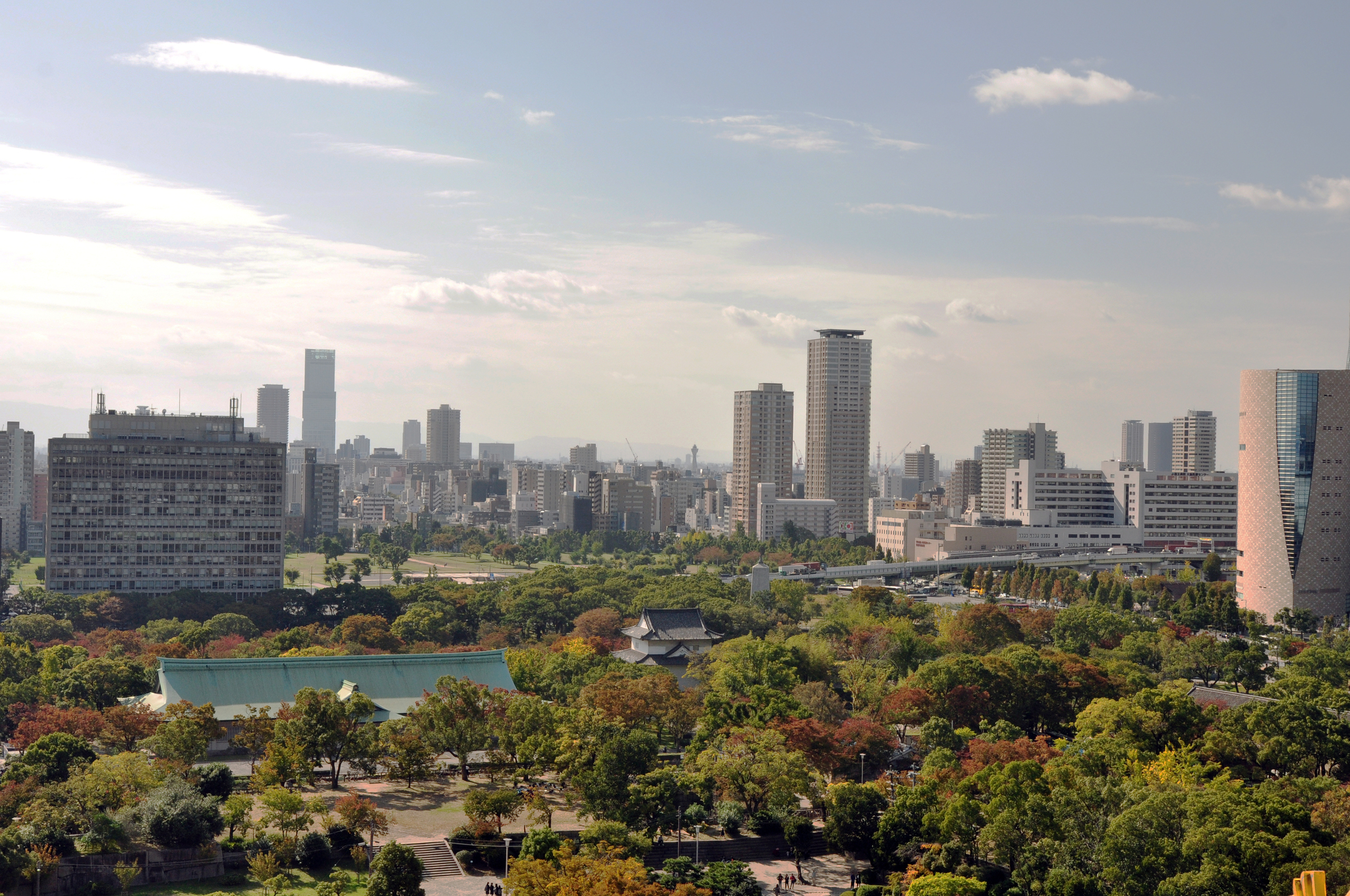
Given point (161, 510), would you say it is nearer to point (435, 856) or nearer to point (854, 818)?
point (435, 856)

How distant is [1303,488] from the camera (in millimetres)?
76250

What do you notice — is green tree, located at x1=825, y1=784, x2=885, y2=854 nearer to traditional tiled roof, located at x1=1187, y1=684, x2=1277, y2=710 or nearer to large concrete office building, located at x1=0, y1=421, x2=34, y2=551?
traditional tiled roof, located at x1=1187, y1=684, x2=1277, y2=710

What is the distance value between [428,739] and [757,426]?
133m

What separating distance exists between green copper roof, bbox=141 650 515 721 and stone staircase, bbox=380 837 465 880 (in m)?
11.1

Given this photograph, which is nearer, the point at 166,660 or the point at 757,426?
the point at 166,660

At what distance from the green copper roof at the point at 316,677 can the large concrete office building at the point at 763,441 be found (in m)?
121

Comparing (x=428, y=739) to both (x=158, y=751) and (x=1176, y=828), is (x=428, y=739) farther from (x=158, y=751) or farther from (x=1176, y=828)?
(x=1176, y=828)

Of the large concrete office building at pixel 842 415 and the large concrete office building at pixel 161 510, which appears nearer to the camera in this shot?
the large concrete office building at pixel 161 510

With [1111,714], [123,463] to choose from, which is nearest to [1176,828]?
[1111,714]

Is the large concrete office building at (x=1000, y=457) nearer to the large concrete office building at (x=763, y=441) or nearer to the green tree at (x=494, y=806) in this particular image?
the large concrete office building at (x=763, y=441)

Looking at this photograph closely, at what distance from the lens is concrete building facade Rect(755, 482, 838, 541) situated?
156 metres

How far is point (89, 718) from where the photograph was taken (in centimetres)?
3822

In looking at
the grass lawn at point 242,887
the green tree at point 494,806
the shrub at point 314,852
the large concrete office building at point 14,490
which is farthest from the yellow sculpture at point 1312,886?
the large concrete office building at point 14,490

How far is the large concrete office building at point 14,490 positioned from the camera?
136000 millimetres
